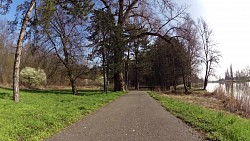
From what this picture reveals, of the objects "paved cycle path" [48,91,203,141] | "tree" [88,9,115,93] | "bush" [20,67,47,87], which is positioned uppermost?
"tree" [88,9,115,93]

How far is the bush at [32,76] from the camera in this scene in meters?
48.0

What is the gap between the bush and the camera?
158 ft

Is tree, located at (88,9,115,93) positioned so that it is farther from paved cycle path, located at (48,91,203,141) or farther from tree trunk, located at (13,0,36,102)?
paved cycle path, located at (48,91,203,141)

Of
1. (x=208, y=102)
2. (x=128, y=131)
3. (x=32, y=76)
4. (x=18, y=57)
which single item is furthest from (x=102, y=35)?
(x=32, y=76)

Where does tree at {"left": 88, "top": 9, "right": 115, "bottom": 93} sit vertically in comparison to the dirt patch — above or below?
above

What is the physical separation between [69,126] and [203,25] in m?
47.4

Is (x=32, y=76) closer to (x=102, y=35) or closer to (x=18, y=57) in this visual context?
(x=102, y=35)

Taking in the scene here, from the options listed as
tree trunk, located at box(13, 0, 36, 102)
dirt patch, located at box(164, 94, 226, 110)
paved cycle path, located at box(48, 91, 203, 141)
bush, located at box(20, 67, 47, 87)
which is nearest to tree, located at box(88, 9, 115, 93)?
dirt patch, located at box(164, 94, 226, 110)

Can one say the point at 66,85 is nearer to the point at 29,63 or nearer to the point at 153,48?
the point at 29,63

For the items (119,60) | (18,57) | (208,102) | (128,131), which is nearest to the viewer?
(128,131)

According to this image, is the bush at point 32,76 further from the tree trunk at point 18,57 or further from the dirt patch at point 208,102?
the tree trunk at point 18,57

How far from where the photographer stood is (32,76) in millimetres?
48688

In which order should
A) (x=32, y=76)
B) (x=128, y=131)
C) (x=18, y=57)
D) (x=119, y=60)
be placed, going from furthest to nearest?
(x=32, y=76) → (x=119, y=60) → (x=18, y=57) → (x=128, y=131)

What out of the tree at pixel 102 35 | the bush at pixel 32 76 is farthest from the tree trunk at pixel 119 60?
the bush at pixel 32 76
